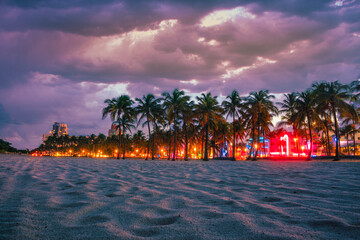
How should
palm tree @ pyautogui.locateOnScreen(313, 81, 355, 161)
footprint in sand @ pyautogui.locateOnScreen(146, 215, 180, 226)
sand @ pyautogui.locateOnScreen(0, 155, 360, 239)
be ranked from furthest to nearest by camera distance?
1. palm tree @ pyautogui.locateOnScreen(313, 81, 355, 161)
2. footprint in sand @ pyautogui.locateOnScreen(146, 215, 180, 226)
3. sand @ pyautogui.locateOnScreen(0, 155, 360, 239)

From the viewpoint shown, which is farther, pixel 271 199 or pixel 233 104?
pixel 233 104

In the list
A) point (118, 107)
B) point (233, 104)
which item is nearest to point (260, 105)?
point (233, 104)

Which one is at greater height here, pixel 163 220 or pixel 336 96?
pixel 336 96

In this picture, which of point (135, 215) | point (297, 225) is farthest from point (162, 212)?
point (297, 225)

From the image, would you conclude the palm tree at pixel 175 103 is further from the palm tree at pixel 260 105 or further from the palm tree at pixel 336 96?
the palm tree at pixel 336 96

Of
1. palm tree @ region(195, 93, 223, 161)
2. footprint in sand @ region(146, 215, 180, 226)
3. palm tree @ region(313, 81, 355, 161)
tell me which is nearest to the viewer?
footprint in sand @ region(146, 215, 180, 226)

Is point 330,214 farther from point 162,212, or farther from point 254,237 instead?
point 162,212

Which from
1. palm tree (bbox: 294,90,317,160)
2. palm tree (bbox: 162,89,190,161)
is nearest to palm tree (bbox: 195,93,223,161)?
palm tree (bbox: 162,89,190,161)

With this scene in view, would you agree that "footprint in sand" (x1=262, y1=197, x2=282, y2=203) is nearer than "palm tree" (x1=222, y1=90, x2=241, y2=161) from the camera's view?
Yes

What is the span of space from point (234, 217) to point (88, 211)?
1647mm

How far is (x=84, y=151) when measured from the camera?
101 m

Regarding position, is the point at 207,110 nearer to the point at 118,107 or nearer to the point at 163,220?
the point at 118,107

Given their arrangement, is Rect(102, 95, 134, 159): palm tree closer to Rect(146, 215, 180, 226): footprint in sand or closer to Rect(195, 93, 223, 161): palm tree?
Result: Rect(195, 93, 223, 161): palm tree

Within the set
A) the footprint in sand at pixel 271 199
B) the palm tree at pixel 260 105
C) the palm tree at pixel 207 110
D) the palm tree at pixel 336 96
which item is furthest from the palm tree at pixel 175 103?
the footprint in sand at pixel 271 199
